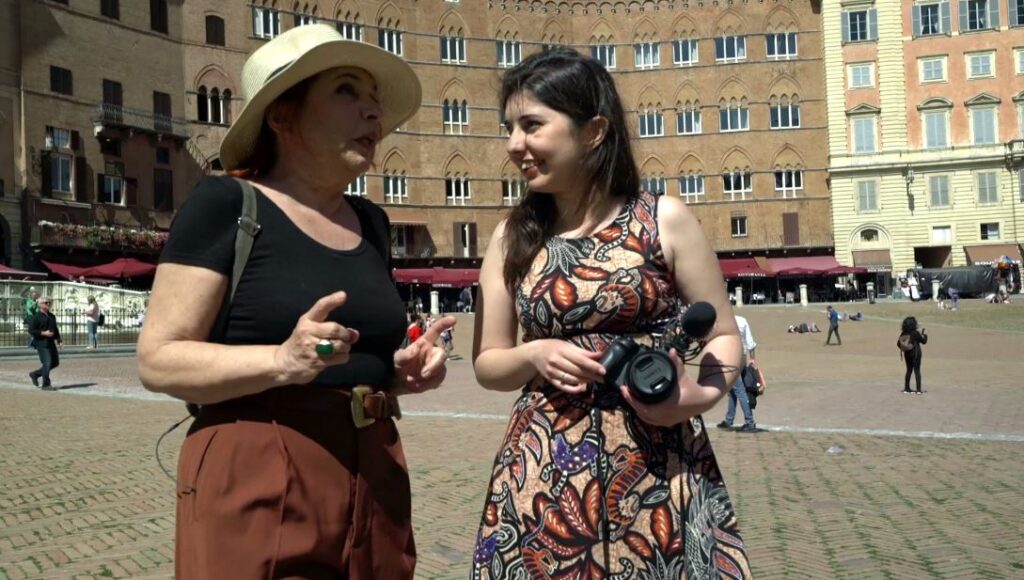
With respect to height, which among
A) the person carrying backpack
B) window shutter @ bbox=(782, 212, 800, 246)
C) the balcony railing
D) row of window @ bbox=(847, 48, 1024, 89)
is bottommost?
the person carrying backpack

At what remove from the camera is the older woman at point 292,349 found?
211 cm

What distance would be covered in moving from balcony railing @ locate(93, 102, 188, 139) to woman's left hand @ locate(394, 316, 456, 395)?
1709 inches

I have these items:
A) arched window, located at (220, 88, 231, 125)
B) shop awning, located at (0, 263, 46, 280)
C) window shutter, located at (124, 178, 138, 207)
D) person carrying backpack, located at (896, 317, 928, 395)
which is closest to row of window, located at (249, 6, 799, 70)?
arched window, located at (220, 88, 231, 125)

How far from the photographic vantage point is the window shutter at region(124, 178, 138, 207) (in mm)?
43438

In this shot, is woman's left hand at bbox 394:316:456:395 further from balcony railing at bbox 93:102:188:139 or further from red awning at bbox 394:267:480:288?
red awning at bbox 394:267:480:288

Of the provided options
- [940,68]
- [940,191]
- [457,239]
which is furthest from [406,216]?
[940,68]

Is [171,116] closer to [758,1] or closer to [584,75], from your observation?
[758,1]

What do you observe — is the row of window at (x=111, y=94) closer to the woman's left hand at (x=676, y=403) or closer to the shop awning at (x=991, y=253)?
the shop awning at (x=991, y=253)

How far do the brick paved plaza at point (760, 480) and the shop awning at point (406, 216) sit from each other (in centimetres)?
3688

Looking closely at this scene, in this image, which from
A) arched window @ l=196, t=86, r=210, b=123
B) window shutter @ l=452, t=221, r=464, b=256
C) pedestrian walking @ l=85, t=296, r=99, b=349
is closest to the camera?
pedestrian walking @ l=85, t=296, r=99, b=349

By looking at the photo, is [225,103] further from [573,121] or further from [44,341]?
[573,121]

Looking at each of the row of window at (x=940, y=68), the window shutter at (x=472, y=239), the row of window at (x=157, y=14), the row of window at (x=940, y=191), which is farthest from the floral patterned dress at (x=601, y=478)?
the row of window at (x=940, y=68)

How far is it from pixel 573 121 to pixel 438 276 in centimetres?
5109

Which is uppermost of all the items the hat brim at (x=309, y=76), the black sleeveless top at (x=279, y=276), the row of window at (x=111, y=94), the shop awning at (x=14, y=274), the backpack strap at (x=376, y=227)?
the row of window at (x=111, y=94)
